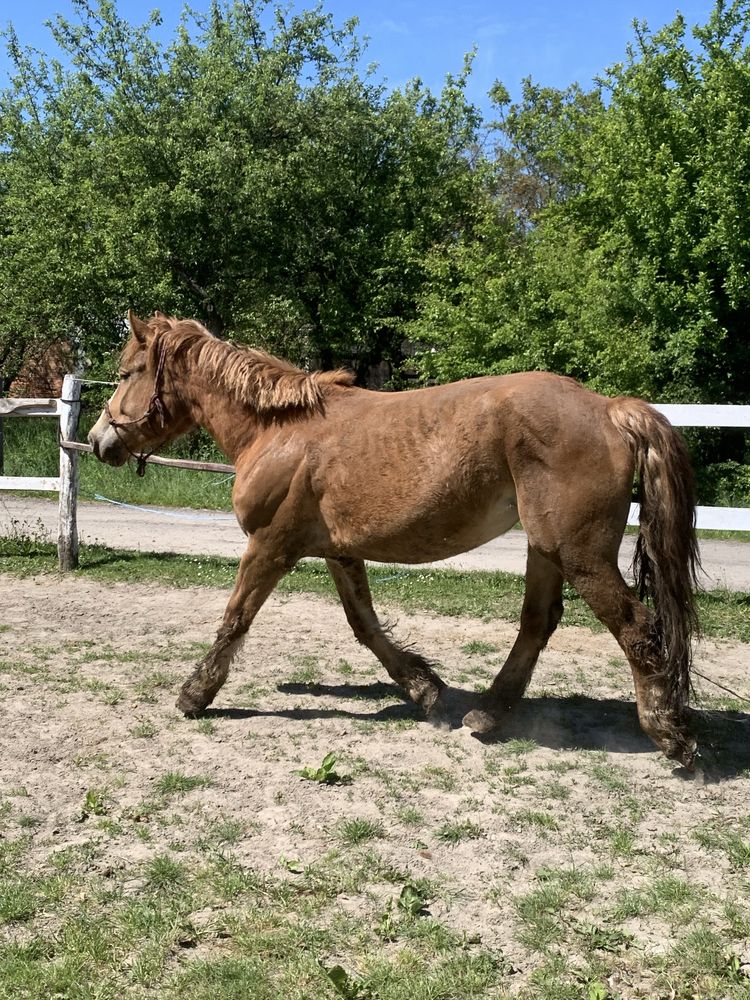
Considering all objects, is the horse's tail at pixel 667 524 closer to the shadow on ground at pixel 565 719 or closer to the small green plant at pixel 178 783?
the shadow on ground at pixel 565 719

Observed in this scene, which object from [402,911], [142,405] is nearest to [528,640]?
[402,911]

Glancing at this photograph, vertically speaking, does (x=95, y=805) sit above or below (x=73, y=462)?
below

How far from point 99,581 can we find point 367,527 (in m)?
5.05

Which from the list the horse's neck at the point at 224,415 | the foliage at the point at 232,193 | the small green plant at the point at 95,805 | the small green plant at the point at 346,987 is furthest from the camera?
the foliage at the point at 232,193

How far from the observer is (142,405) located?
5.69m

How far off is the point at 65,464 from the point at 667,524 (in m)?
7.34

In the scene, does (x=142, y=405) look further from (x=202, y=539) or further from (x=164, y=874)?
(x=202, y=539)

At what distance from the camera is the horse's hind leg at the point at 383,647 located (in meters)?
→ 5.21

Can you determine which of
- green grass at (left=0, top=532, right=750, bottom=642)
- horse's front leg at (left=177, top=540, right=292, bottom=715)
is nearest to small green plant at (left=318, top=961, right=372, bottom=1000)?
horse's front leg at (left=177, top=540, right=292, bottom=715)

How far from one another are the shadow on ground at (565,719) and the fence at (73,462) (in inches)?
112

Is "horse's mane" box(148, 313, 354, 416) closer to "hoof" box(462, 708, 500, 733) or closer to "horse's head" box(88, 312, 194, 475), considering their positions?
"horse's head" box(88, 312, 194, 475)

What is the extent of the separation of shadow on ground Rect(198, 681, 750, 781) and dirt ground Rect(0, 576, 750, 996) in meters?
0.02

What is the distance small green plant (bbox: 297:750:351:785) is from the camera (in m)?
4.24

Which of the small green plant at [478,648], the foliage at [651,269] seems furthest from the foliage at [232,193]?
the small green plant at [478,648]
